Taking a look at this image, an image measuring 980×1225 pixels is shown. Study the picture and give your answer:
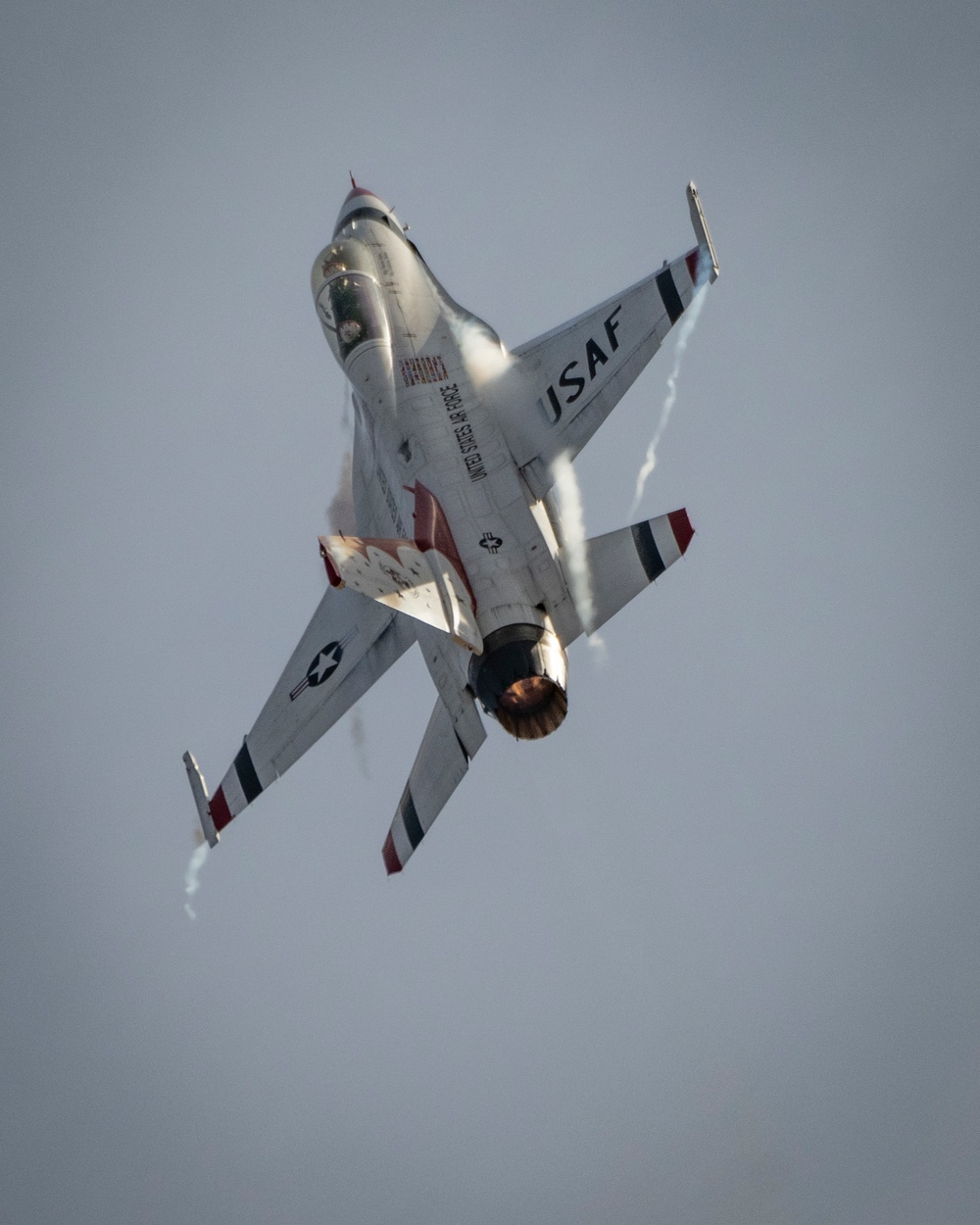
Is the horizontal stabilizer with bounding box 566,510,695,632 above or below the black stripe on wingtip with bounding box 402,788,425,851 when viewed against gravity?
above

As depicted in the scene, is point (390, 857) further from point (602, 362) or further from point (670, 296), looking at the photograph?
point (670, 296)

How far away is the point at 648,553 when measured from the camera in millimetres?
22859

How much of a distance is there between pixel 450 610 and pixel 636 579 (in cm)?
372

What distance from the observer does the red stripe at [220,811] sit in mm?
25125

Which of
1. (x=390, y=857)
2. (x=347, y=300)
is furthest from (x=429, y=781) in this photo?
(x=347, y=300)

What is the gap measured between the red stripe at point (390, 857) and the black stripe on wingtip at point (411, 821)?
43 centimetres

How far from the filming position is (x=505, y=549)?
23234 millimetres

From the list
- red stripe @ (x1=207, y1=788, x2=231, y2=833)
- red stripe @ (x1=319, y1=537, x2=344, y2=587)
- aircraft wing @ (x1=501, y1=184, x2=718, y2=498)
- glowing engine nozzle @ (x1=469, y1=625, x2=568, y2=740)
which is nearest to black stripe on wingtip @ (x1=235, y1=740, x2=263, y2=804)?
red stripe @ (x1=207, y1=788, x2=231, y2=833)

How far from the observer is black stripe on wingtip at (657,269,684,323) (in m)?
24.4

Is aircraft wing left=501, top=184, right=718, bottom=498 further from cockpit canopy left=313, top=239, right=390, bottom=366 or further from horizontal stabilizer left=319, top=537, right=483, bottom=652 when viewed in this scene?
horizontal stabilizer left=319, top=537, right=483, bottom=652

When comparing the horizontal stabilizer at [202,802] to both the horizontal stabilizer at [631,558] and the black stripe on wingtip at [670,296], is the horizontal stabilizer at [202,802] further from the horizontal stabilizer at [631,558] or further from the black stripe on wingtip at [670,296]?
the black stripe on wingtip at [670,296]

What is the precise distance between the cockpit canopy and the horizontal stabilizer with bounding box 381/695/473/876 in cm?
670

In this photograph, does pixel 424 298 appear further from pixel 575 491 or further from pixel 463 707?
pixel 463 707

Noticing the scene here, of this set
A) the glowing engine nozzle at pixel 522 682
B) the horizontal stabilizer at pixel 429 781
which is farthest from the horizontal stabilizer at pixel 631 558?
the horizontal stabilizer at pixel 429 781
